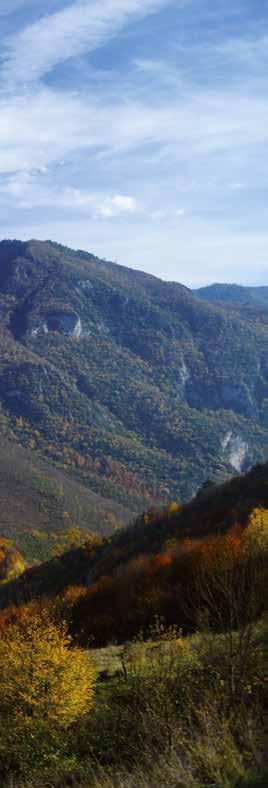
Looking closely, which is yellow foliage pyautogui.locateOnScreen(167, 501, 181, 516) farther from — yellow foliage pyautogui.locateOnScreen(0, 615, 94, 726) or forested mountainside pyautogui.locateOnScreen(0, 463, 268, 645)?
yellow foliage pyautogui.locateOnScreen(0, 615, 94, 726)

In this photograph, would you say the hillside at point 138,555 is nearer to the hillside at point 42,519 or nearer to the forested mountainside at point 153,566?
the forested mountainside at point 153,566

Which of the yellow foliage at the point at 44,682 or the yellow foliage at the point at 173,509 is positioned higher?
the yellow foliage at the point at 44,682

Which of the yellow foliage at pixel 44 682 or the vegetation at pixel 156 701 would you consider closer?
the vegetation at pixel 156 701

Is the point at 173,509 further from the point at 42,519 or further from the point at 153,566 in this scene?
the point at 42,519

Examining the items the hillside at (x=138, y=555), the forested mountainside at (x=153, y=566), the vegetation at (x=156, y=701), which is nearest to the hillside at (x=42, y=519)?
the hillside at (x=138, y=555)

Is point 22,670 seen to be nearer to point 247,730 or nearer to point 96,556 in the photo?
point 247,730

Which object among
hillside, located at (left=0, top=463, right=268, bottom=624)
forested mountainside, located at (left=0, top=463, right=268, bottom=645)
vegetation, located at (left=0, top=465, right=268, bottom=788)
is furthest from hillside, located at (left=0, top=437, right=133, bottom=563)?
vegetation, located at (left=0, top=465, right=268, bottom=788)
